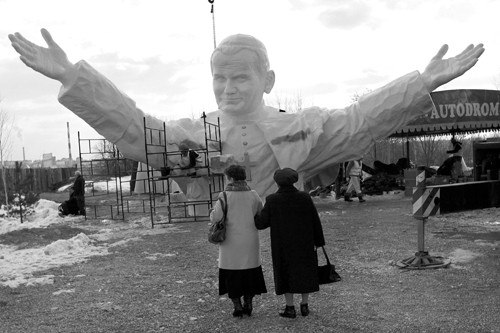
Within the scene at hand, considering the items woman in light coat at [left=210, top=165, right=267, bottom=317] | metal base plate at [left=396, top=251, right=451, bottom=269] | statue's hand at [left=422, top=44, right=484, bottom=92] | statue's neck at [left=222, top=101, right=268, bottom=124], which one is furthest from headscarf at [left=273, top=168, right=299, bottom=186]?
statue's hand at [left=422, top=44, right=484, bottom=92]

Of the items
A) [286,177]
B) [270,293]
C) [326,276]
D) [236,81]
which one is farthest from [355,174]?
[286,177]

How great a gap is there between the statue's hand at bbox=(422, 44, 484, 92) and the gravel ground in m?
2.31

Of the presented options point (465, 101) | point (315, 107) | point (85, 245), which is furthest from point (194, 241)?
point (465, 101)

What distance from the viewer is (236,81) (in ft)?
23.0

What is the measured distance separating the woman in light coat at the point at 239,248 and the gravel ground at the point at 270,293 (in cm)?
26

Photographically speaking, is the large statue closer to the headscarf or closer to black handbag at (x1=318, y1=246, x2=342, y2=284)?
the headscarf

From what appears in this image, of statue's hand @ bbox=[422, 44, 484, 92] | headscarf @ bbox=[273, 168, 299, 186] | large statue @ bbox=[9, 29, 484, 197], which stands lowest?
headscarf @ bbox=[273, 168, 299, 186]

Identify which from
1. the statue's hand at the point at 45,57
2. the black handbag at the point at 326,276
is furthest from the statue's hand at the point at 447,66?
the statue's hand at the point at 45,57

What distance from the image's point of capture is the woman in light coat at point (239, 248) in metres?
4.52

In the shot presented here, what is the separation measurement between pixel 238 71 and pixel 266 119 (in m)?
0.85

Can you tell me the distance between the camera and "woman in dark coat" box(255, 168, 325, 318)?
173 inches

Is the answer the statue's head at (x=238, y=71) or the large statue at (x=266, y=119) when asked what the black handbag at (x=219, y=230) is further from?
the statue's head at (x=238, y=71)

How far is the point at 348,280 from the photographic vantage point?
5.79 m

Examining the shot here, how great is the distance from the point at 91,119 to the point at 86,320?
106 inches
